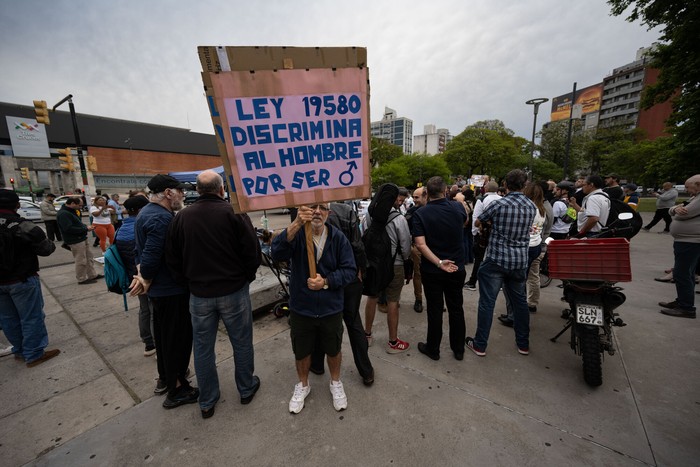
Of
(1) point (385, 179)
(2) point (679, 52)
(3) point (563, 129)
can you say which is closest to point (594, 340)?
(2) point (679, 52)

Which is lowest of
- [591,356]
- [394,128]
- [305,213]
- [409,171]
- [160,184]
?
[591,356]

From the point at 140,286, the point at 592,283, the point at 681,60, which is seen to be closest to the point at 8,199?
the point at 140,286

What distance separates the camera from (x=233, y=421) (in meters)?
2.39

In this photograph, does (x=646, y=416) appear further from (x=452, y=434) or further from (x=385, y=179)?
(x=385, y=179)

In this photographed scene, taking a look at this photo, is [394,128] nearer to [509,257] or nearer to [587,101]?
[587,101]

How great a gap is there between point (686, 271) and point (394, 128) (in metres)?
133

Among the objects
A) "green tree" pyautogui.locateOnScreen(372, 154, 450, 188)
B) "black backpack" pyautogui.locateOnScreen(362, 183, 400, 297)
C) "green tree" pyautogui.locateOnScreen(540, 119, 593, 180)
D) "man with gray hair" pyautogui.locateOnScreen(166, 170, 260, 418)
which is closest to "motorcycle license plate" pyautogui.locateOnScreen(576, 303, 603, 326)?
"black backpack" pyautogui.locateOnScreen(362, 183, 400, 297)

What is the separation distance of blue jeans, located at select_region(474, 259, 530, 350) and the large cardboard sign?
6.56 ft

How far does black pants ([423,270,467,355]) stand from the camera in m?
3.04

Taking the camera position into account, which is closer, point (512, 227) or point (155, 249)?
point (155, 249)

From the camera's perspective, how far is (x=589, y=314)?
110 inches

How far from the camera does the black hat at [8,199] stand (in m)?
3.00

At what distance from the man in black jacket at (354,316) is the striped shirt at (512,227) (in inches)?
58.3

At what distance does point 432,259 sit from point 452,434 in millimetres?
1468
